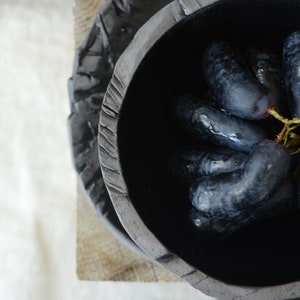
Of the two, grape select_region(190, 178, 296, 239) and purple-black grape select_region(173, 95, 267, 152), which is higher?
purple-black grape select_region(173, 95, 267, 152)

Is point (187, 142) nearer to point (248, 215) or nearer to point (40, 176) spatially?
point (248, 215)

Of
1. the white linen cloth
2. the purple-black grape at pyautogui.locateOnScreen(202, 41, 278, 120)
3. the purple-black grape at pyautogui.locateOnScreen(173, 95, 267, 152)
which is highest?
the purple-black grape at pyautogui.locateOnScreen(202, 41, 278, 120)

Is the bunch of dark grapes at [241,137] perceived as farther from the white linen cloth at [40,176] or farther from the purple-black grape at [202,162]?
the white linen cloth at [40,176]

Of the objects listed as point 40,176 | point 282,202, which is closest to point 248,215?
point 282,202

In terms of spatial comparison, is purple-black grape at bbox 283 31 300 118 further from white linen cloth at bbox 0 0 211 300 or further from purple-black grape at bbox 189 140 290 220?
white linen cloth at bbox 0 0 211 300

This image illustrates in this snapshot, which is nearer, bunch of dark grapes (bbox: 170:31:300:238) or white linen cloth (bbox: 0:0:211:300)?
bunch of dark grapes (bbox: 170:31:300:238)

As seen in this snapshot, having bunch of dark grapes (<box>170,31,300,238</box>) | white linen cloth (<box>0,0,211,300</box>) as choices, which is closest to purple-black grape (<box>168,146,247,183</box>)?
bunch of dark grapes (<box>170,31,300,238</box>)

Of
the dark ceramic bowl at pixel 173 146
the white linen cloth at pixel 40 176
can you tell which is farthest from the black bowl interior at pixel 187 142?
the white linen cloth at pixel 40 176

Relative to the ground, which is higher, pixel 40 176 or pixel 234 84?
pixel 234 84
